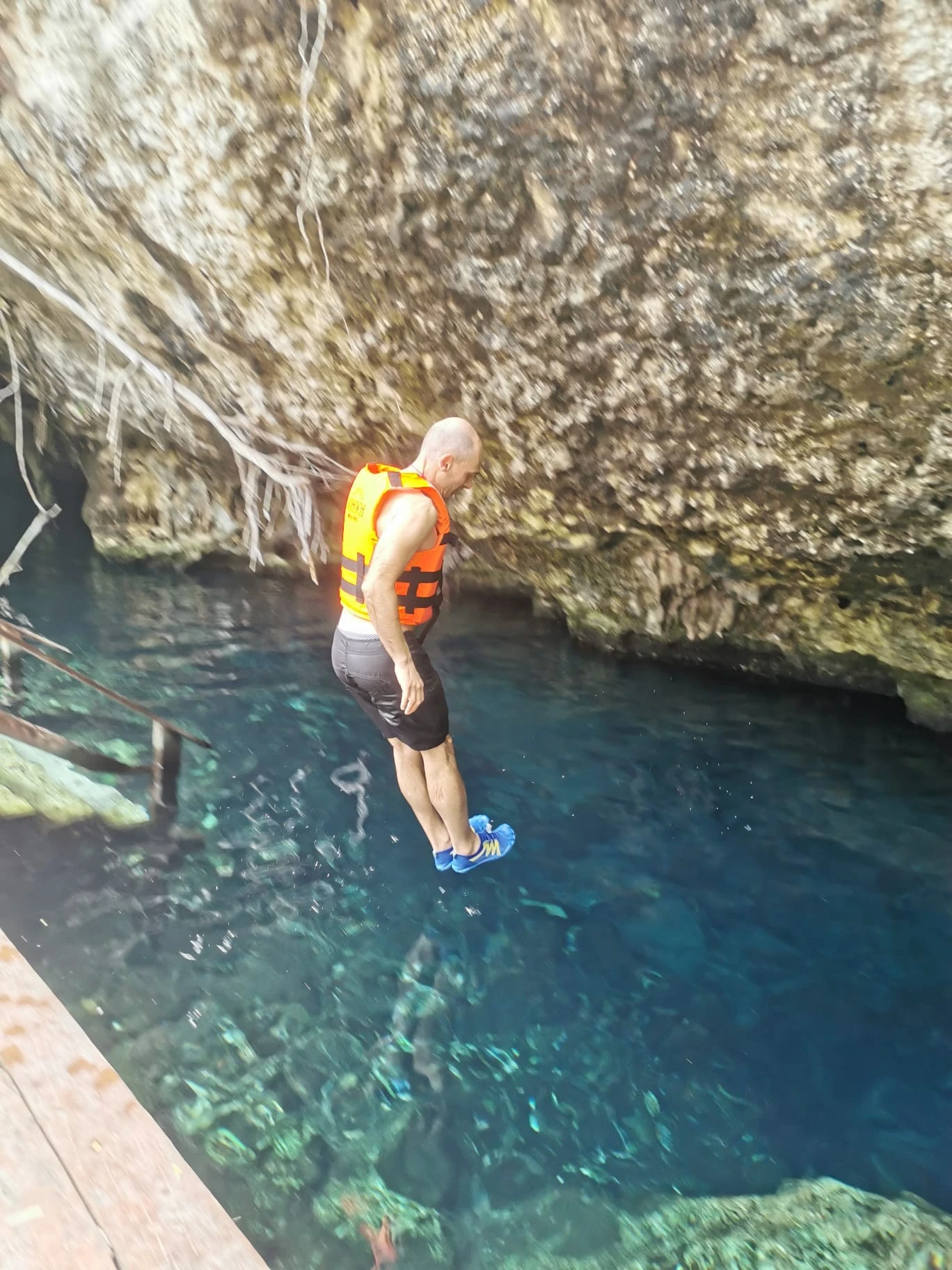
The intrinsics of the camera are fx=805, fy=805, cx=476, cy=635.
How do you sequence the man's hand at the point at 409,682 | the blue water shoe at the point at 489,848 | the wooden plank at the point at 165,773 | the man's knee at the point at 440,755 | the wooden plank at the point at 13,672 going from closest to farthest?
the man's hand at the point at 409,682 → the man's knee at the point at 440,755 → the blue water shoe at the point at 489,848 → the wooden plank at the point at 165,773 → the wooden plank at the point at 13,672

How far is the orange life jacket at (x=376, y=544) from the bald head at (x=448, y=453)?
7cm

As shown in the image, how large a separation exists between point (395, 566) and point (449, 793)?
1.22 m

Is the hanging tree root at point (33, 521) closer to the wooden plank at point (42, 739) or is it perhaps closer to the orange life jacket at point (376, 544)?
the wooden plank at point (42, 739)

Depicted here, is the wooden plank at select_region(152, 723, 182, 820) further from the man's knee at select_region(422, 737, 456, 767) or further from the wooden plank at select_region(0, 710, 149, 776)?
the man's knee at select_region(422, 737, 456, 767)

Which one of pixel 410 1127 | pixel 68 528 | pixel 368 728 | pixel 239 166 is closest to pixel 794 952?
pixel 410 1127

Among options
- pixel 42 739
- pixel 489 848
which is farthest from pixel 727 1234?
pixel 42 739

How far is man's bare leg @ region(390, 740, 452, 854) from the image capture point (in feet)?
12.9

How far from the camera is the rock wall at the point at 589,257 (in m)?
3.60

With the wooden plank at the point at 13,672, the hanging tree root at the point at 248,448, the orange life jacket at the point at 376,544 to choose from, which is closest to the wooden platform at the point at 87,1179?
the orange life jacket at the point at 376,544

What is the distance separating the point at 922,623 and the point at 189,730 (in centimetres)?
541

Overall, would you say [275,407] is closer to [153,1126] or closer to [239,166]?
[239,166]

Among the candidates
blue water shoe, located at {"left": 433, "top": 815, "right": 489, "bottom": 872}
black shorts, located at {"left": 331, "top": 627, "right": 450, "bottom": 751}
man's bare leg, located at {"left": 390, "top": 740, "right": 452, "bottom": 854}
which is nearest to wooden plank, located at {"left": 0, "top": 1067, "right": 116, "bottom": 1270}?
black shorts, located at {"left": 331, "top": 627, "right": 450, "bottom": 751}

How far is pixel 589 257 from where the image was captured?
4.52m

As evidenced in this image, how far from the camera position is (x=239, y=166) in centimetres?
505
